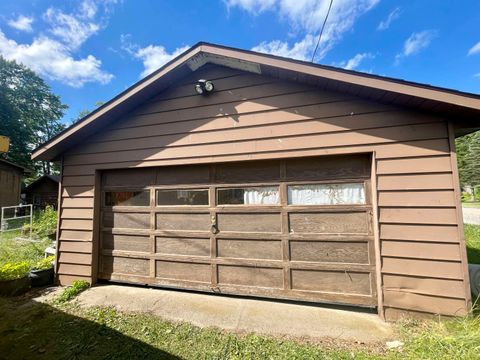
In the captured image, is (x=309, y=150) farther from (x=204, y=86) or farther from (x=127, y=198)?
(x=127, y=198)

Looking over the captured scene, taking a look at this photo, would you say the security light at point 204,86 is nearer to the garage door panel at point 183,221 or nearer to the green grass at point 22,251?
the garage door panel at point 183,221

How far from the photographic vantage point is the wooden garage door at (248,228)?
313 cm

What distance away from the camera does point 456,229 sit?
104 inches

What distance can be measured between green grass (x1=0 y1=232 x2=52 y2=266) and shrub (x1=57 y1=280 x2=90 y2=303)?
6.03 ft

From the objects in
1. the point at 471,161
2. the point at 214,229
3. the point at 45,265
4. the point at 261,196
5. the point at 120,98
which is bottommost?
the point at 45,265

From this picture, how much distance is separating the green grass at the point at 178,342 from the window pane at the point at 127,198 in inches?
71.4

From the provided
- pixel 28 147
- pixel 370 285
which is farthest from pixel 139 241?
pixel 28 147

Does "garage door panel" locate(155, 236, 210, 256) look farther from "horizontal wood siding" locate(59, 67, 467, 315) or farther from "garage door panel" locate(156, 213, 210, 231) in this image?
"horizontal wood siding" locate(59, 67, 467, 315)

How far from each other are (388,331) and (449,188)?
1.84 metres

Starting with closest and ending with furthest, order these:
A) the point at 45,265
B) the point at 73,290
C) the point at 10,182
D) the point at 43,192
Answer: the point at 73,290, the point at 45,265, the point at 10,182, the point at 43,192

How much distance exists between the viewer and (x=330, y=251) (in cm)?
318

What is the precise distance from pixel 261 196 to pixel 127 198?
2.56 m

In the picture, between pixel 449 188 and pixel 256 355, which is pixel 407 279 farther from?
pixel 256 355

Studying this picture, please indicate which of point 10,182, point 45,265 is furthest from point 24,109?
point 45,265
